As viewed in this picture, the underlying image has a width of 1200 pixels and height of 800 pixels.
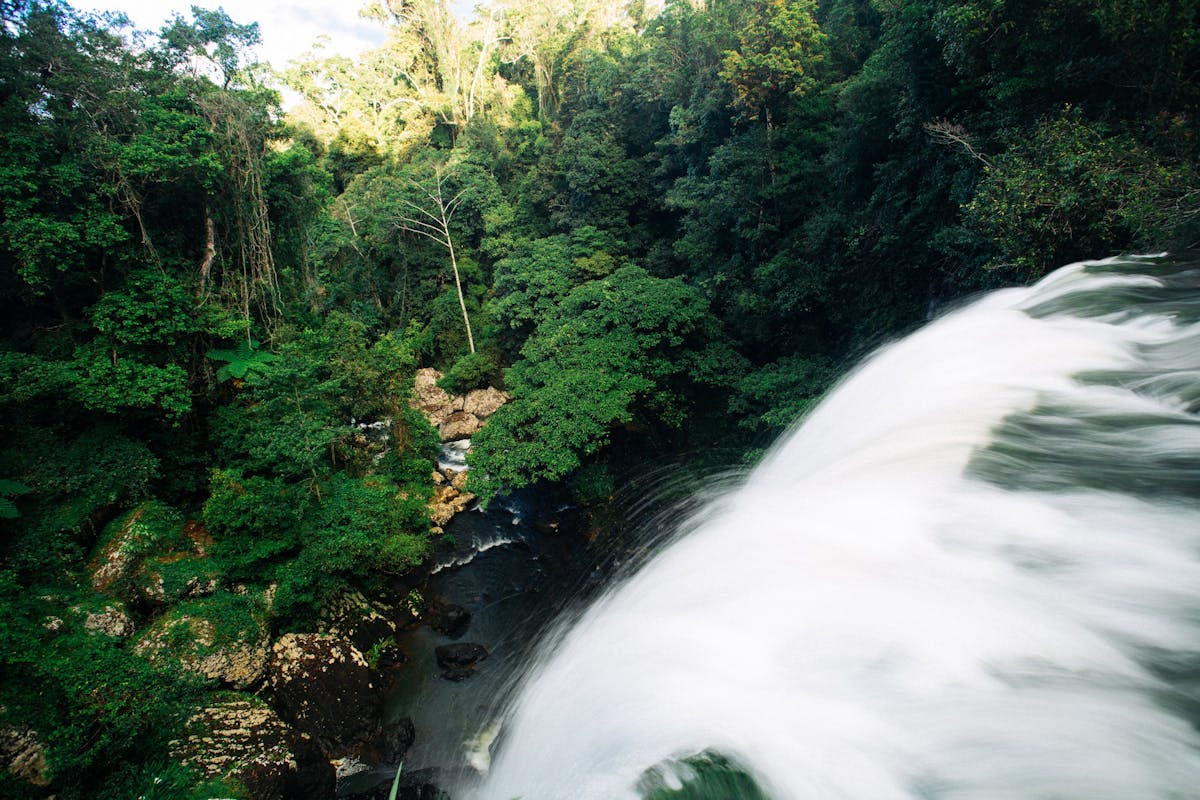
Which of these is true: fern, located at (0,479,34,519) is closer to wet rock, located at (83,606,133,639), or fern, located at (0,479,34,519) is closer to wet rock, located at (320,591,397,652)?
wet rock, located at (83,606,133,639)

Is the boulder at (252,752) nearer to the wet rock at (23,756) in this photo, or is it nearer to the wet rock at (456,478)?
the wet rock at (23,756)

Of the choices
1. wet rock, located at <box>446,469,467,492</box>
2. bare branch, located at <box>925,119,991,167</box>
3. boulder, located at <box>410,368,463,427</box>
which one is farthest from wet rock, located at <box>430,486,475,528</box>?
bare branch, located at <box>925,119,991,167</box>

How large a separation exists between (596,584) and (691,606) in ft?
20.6

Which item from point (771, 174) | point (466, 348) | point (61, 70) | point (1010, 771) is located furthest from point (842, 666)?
point (466, 348)

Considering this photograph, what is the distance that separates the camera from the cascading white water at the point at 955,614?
1.95 meters

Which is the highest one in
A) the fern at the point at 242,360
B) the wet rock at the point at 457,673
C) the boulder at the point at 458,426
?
the fern at the point at 242,360

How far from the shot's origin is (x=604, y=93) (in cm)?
1753

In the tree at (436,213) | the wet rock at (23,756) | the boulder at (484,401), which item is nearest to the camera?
the wet rock at (23,756)

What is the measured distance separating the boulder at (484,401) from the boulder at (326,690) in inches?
345

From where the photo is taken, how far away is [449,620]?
9492 millimetres

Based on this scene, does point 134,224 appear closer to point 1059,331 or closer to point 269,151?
point 269,151

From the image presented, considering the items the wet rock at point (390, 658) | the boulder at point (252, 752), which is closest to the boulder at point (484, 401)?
the wet rock at point (390, 658)

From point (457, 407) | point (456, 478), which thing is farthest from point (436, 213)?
point (456, 478)

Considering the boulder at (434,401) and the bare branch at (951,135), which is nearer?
the bare branch at (951,135)
